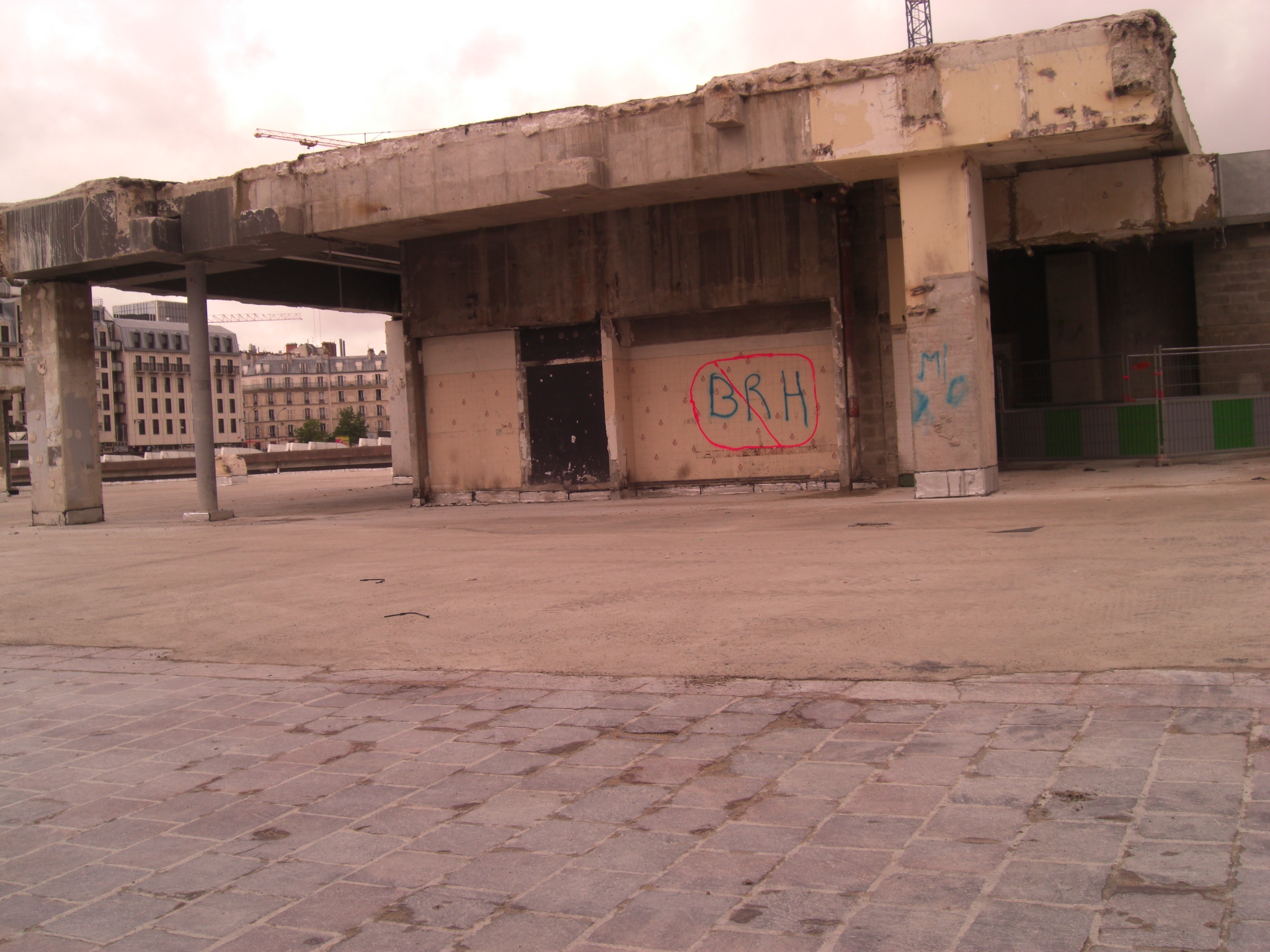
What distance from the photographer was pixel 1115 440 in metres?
17.8

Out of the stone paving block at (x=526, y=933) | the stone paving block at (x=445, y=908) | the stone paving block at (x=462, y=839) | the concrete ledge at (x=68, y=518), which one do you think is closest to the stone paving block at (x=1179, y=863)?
the stone paving block at (x=526, y=933)

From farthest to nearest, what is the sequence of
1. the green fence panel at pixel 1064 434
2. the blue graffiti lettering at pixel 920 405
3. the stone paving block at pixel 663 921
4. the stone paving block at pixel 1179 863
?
the green fence panel at pixel 1064 434 → the blue graffiti lettering at pixel 920 405 → the stone paving block at pixel 1179 863 → the stone paving block at pixel 663 921

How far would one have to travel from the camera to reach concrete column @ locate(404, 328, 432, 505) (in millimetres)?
19688

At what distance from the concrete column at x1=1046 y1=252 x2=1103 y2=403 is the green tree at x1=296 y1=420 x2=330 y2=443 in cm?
12424

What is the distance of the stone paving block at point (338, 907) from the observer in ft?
9.72

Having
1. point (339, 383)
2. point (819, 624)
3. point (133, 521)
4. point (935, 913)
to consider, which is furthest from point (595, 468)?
point (339, 383)

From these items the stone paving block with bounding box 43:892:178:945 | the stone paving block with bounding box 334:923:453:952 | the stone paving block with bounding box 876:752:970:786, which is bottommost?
the stone paving block with bounding box 43:892:178:945

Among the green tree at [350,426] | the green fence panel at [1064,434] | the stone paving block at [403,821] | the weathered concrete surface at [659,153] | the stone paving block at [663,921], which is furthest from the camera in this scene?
the green tree at [350,426]

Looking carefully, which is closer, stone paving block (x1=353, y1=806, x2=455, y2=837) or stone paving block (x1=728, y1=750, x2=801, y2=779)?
stone paving block (x1=353, y1=806, x2=455, y2=837)

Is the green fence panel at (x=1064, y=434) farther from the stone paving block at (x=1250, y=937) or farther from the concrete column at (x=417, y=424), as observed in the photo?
the stone paving block at (x=1250, y=937)

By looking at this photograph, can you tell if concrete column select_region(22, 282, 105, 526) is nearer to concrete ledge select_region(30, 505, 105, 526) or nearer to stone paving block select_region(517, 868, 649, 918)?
concrete ledge select_region(30, 505, 105, 526)

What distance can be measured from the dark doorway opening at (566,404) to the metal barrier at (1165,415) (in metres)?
7.15

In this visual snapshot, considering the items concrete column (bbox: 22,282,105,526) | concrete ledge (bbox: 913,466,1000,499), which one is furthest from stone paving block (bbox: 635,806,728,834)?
Answer: concrete column (bbox: 22,282,105,526)

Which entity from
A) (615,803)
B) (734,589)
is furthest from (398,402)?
(615,803)
